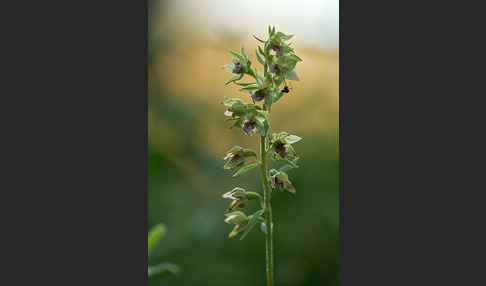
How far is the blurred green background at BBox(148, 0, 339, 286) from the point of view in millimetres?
2705

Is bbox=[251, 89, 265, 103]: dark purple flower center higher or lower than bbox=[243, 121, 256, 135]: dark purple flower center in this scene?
higher

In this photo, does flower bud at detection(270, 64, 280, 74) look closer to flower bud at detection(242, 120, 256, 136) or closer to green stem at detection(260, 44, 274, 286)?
green stem at detection(260, 44, 274, 286)

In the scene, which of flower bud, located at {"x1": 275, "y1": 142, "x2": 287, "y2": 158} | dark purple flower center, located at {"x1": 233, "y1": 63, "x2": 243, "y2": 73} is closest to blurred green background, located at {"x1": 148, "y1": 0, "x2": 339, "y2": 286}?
dark purple flower center, located at {"x1": 233, "y1": 63, "x2": 243, "y2": 73}

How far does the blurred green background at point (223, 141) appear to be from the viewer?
271cm

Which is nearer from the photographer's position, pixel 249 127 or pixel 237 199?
pixel 249 127

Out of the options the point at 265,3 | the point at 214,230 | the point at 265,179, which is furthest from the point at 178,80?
the point at 265,179

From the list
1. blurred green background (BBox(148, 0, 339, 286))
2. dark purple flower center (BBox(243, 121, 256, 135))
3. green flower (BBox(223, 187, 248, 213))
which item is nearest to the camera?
dark purple flower center (BBox(243, 121, 256, 135))

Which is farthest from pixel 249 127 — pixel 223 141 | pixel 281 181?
pixel 223 141

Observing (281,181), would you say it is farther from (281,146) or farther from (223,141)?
(223,141)

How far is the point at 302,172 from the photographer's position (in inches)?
136

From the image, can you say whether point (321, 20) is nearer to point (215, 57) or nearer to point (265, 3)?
point (265, 3)

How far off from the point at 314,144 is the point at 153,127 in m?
1.21

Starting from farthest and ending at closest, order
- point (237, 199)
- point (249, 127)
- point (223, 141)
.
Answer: point (223, 141) < point (237, 199) < point (249, 127)

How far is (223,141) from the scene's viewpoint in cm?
332
